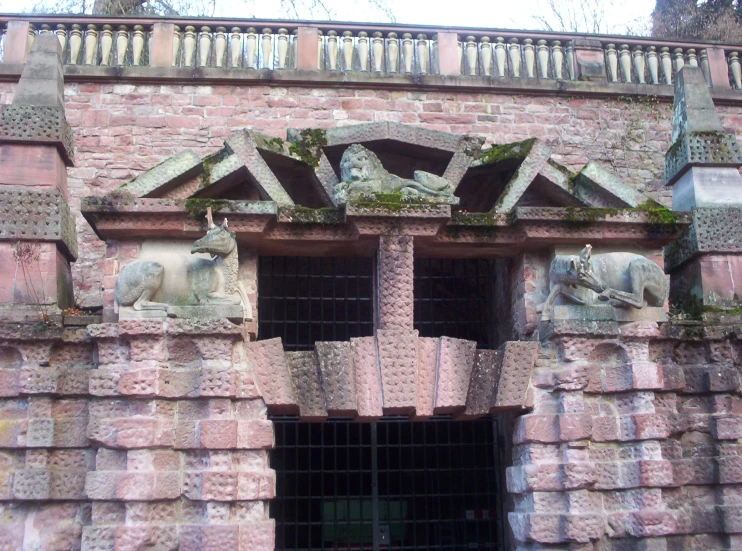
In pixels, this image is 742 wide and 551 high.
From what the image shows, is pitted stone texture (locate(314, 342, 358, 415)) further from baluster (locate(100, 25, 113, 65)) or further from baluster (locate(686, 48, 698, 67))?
baluster (locate(686, 48, 698, 67))

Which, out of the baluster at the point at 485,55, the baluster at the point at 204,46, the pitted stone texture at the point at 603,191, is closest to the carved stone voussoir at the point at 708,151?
the pitted stone texture at the point at 603,191

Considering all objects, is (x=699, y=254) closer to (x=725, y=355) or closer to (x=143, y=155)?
(x=725, y=355)

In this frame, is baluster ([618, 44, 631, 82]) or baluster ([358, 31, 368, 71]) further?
baluster ([618, 44, 631, 82])

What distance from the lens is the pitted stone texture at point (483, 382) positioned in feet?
20.7

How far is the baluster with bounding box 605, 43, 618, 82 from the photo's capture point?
9.89 meters

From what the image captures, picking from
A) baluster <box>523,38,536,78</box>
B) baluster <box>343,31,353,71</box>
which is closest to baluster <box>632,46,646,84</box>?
baluster <box>523,38,536,78</box>

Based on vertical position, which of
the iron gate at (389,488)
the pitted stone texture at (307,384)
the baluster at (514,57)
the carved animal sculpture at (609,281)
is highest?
the baluster at (514,57)

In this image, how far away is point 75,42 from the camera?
9.27 metres

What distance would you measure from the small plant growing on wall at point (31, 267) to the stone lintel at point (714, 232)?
5.38 meters

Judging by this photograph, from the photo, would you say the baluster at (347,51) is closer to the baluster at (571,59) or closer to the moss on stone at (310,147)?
the baluster at (571,59)

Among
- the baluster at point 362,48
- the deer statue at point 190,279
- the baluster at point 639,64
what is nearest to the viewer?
the deer statue at point 190,279

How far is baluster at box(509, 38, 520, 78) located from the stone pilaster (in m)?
5.24

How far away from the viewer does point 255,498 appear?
5.84 metres

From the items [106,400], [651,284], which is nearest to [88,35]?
[106,400]
